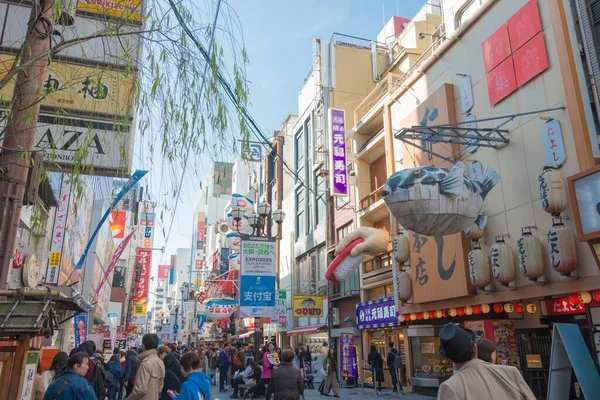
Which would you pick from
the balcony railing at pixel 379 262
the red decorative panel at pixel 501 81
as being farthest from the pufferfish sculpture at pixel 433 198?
the balcony railing at pixel 379 262

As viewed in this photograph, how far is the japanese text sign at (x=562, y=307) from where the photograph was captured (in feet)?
41.0

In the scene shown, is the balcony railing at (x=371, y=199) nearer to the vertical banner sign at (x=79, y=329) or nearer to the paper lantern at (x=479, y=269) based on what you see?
the paper lantern at (x=479, y=269)

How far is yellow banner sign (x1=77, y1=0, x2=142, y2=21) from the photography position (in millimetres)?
5183

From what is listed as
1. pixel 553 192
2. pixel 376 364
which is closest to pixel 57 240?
pixel 376 364

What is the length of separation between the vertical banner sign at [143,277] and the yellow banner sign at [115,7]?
5579cm

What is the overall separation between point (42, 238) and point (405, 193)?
11903mm

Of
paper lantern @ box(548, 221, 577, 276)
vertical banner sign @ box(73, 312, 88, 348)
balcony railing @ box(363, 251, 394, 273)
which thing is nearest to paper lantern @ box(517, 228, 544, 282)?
paper lantern @ box(548, 221, 577, 276)

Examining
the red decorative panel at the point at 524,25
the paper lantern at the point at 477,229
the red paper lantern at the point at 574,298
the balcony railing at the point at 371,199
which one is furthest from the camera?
the balcony railing at the point at 371,199

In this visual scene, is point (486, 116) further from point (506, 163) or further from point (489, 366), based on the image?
point (489, 366)

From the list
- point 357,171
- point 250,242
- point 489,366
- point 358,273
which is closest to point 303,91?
point 357,171

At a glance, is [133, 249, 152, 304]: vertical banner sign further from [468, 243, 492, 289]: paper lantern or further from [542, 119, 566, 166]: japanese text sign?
[542, 119, 566, 166]: japanese text sign

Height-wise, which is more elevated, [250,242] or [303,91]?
[303,91]

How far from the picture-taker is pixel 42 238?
15.5 metres

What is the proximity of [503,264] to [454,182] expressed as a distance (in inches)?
112
